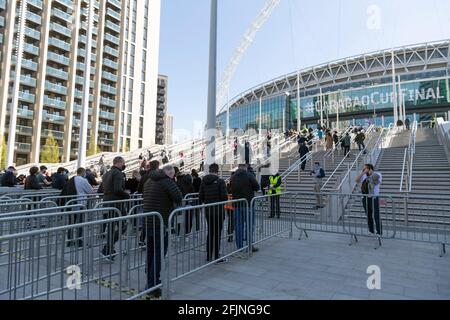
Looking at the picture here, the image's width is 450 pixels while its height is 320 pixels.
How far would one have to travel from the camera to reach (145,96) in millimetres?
72938

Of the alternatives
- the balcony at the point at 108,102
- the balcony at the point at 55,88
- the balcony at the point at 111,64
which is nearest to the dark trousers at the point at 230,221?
the balcony at the point at 55,88

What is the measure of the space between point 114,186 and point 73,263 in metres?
2.17

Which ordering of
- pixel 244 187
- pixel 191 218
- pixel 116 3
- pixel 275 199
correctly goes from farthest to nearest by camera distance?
pixel 116 3, pixel 275 199, pixel 244 187, pixel 191 218

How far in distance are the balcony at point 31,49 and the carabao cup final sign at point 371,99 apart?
53.1 metres

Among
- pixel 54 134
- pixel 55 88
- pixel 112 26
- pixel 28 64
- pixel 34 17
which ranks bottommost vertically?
pixel 54 134

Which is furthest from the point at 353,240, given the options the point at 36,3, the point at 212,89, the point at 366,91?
the point at 366,91

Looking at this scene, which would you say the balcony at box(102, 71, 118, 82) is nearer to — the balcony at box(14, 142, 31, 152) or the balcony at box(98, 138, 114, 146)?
the balcony at box(98, 138, 114, 146)

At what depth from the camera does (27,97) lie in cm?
5025

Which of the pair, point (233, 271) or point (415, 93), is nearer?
point (233, 271)

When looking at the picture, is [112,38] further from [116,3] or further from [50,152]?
[50,152]

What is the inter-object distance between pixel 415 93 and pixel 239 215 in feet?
220
